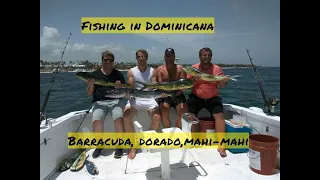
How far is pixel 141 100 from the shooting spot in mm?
4395

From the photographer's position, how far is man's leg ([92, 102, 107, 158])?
4092 millimetres

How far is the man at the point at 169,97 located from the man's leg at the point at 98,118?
1.07 metres

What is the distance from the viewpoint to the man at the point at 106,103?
4.10 metres

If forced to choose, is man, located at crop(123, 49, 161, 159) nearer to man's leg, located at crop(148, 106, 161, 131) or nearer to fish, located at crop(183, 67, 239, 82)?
man's leg, located at crop(148, 106, 161, 131)

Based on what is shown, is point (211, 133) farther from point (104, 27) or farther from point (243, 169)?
point (104, 27)

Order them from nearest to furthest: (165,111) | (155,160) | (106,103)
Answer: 1. (155,160)
2. (106,103)
3. (165,111)

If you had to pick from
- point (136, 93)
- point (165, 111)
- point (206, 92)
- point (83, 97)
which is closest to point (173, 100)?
point (165, 111)

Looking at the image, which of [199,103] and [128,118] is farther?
[199,103]

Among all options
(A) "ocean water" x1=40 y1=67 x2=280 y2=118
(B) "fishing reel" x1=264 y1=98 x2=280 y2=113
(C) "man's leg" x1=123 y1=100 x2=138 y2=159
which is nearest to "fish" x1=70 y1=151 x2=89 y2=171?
(C) "man's leg" x1=123 y1=100 x2=138 y2=159

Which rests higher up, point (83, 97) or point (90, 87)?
point (90, 87)

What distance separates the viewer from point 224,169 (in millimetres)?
3531

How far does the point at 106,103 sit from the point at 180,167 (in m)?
1.72

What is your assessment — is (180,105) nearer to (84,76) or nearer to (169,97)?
(169,97)
